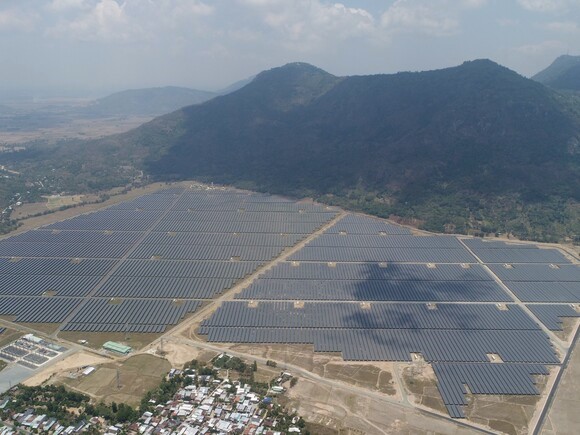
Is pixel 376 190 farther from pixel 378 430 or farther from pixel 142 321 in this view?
pixel 378 430

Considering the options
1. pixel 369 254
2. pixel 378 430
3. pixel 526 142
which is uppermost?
pixel 526 142

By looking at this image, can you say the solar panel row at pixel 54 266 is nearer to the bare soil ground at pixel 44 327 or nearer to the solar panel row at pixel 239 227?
the bare soil ground at pixel 44 327

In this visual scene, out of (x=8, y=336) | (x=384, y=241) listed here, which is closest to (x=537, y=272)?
(x=384, y=241)

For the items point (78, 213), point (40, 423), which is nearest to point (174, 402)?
point (40, 423)

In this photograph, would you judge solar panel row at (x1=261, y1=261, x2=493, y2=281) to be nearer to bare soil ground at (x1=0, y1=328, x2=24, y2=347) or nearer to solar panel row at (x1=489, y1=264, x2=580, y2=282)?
solar panel row at (x1=489, y1=264, x2=580, y2=282)

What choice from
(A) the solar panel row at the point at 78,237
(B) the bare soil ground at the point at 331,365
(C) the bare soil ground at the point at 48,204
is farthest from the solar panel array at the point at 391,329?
(C) the bare soil ground at the point at 48,204

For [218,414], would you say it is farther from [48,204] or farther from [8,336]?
[48,204]

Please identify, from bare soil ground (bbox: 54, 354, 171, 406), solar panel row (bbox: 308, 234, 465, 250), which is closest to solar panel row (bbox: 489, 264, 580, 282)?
solar panel row (bbox: 308, 234, 465, 250)
